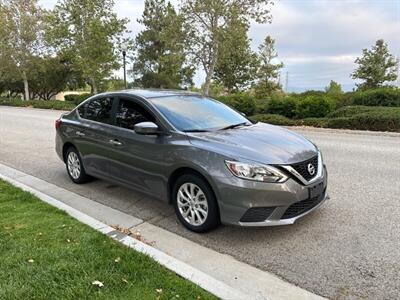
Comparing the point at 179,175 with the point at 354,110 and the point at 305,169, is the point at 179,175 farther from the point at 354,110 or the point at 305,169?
the point at 354,110

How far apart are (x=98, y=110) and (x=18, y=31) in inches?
1331

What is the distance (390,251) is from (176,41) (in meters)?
20.9

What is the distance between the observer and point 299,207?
158 inches

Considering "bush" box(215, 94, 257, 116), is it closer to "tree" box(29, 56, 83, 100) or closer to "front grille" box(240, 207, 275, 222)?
"front grille" box(240, 207, 275, 222)

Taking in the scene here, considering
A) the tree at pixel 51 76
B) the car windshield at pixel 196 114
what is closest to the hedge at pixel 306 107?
the car windshield at pixel 196 114

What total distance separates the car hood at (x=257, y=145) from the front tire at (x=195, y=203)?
1.34 ft

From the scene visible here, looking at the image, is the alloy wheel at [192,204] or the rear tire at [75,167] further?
the rear tire at [75,167]

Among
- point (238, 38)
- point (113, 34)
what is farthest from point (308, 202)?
point (113, 34)

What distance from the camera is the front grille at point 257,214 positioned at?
3.85 metres

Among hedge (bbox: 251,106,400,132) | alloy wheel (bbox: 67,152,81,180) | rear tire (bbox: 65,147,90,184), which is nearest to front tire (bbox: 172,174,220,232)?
rear tire (bbox: 65,147,90,184)

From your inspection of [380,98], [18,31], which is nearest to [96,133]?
[380,98]

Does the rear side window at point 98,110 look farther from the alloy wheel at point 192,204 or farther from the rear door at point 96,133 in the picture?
the alloy wheel at point 192,204

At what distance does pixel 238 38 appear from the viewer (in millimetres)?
21891

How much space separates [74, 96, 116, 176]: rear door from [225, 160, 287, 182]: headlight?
87.8 inches
